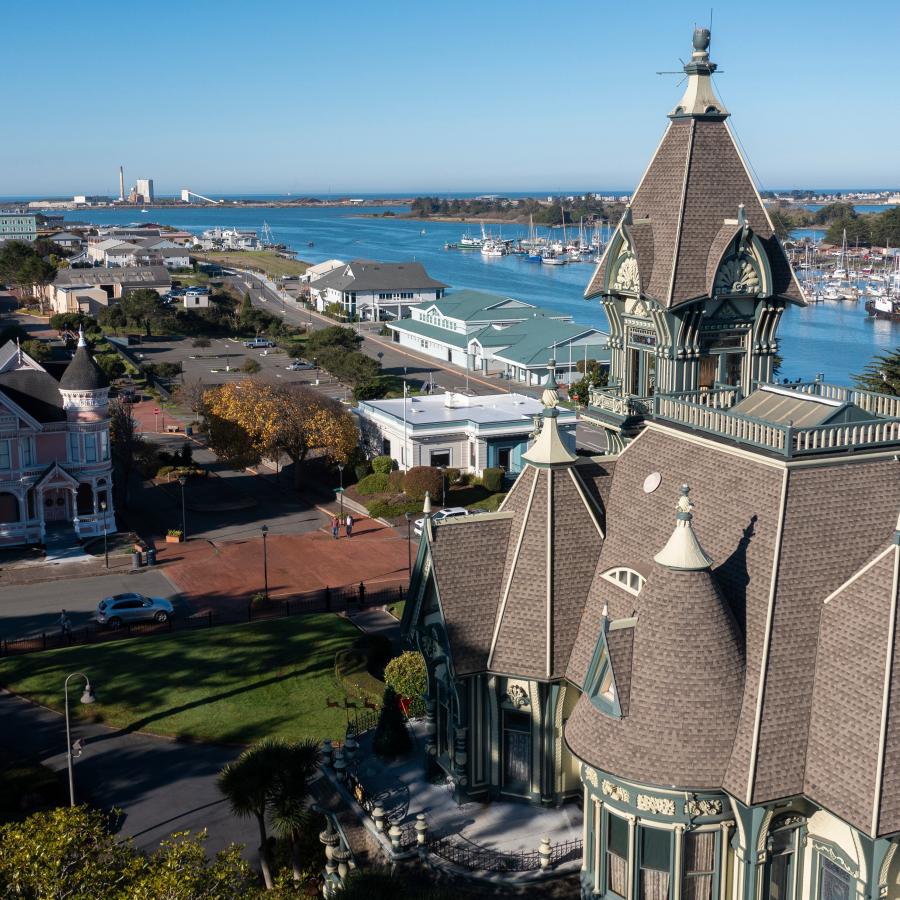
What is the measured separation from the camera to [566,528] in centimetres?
2438

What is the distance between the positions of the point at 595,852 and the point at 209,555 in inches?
1431

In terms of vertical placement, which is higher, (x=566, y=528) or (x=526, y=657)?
(x=566, y=528)

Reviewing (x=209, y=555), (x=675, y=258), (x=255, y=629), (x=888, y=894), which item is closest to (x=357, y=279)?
(x=209, y=555)

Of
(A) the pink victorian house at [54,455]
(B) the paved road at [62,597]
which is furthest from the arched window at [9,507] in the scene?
(B) the paved road at [62,597]

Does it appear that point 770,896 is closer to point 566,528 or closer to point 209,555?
point 566,528

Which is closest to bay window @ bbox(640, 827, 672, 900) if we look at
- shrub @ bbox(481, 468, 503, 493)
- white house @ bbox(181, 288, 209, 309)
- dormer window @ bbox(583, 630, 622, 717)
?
dormer window @ bbox(583, 630, 622, 717)

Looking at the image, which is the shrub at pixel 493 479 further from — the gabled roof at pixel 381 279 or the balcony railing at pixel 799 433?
the gabled roof at pixel 381 279

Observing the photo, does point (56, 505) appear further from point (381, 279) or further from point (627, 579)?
point (381, 279)

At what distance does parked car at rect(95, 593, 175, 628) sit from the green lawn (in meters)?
2.53

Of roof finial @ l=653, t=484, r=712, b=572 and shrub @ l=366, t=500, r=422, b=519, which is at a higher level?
roof finial @ l=653, t=484, r=712, b=572

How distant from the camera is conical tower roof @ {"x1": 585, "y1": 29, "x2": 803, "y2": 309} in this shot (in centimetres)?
2559

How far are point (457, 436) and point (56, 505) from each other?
954 inches

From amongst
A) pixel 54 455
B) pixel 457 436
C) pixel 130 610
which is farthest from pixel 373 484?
pixel 130 610

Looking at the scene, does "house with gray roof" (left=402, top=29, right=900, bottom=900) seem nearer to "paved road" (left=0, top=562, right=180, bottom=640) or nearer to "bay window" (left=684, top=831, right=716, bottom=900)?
"bay window" (left=684, top=831, right=716, bottom=900)
